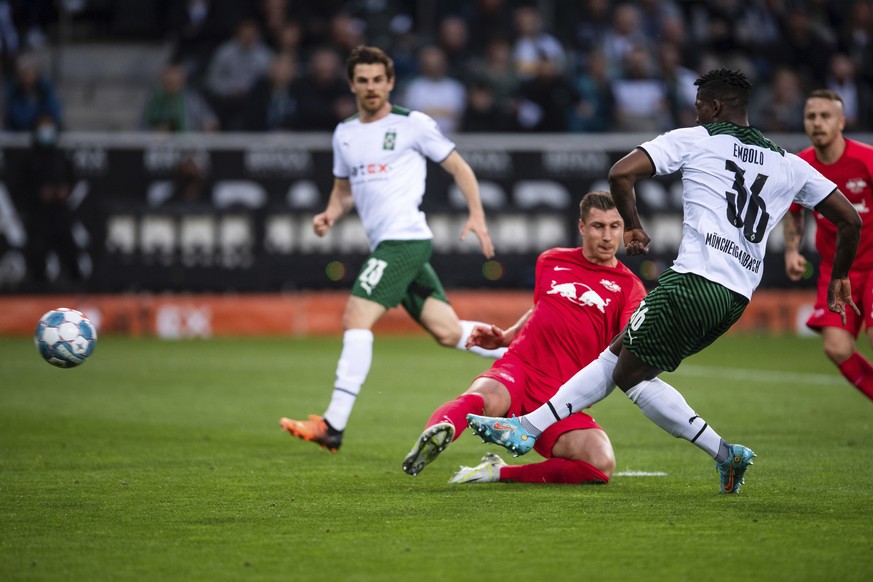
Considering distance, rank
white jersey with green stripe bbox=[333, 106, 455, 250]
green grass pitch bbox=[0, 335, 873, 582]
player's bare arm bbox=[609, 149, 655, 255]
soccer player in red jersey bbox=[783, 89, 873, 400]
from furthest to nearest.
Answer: white jersey with green stripe bbox=[333, 106, 455, 250], soccer player in red jersey bbox=[783, 89, 873, 400], player's bare arm bbox=[609, 149, 655, 255], green grass pitch bbox=[0, 335, 873, 582]

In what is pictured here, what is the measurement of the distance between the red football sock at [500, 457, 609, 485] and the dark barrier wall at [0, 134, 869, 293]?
10.9 m

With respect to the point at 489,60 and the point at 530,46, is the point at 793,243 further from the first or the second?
the point at 530,46

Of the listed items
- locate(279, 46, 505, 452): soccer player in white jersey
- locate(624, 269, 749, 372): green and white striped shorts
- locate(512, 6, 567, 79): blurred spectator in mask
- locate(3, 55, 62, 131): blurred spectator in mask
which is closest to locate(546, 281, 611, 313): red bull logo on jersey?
locate(624, 269, 749, 372): green and white striped shorts

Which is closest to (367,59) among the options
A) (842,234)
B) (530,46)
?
(842,234)

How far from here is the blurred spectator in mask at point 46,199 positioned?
58.8ft

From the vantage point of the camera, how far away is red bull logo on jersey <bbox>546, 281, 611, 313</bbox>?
732 cm

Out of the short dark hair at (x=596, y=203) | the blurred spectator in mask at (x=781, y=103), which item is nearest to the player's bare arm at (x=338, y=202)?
the short dark hair at (x=596, y=203)

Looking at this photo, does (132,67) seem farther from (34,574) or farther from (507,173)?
(34,574)

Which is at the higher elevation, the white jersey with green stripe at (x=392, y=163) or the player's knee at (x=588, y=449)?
the white jersey with green stripe at (x=392, y=163)

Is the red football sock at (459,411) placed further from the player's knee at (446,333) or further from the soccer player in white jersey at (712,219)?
the player's knee at (446,333)

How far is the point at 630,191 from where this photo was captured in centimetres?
627

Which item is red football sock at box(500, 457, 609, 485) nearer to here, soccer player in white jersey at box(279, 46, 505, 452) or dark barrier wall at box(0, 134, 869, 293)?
soccer player in white jersey at box(279, 46, 505, 452)

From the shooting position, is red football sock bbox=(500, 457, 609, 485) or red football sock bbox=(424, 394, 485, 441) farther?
red football sock bbox=(500, 457, 609, 485)

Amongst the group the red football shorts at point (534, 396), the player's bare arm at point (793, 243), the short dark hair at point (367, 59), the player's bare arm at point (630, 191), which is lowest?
the red football shorts at point (534, 396)
